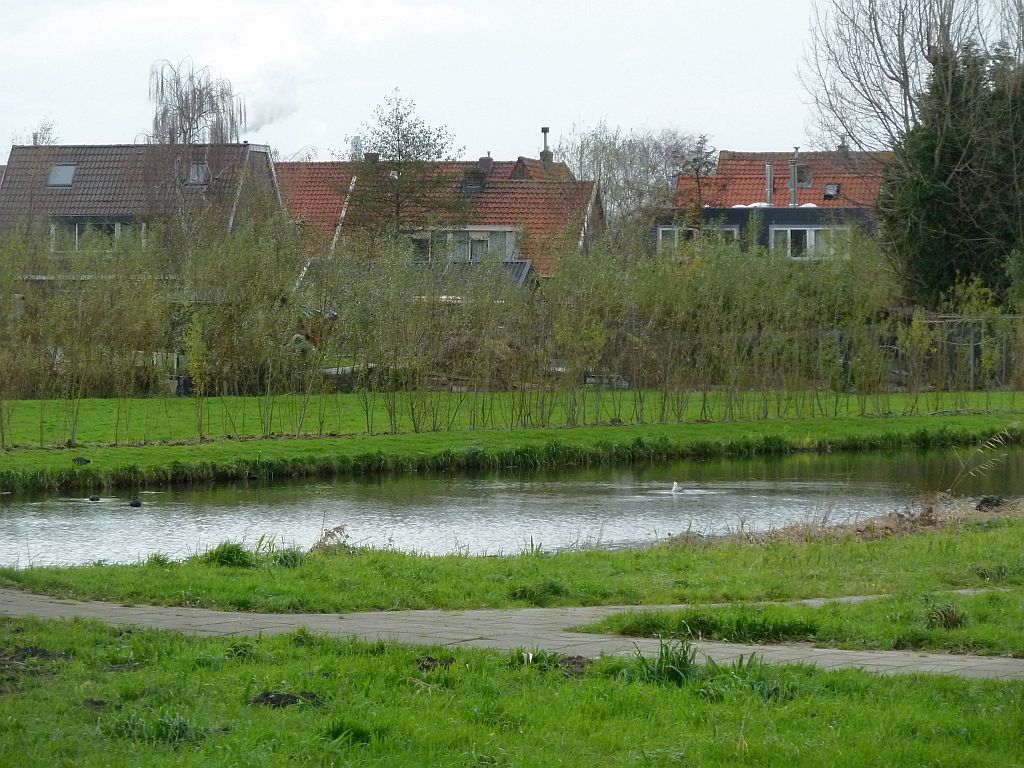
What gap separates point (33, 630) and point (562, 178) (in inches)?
1973

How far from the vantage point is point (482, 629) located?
8672mm

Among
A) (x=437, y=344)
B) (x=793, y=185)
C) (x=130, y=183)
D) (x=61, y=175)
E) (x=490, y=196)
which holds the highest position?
(x=61, y=175)

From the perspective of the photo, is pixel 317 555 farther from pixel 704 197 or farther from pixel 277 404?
pixel 704 197

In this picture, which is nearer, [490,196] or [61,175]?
[490,196]

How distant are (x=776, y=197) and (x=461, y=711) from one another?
203 ft

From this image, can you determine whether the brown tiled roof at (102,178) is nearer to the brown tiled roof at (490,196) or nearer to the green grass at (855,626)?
the brown tiled roof at (490,196)

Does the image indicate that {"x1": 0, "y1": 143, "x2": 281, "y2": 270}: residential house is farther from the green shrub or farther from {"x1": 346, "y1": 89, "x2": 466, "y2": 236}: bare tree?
the green shrub

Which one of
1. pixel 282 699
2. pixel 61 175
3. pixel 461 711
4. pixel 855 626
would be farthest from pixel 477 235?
pixel 461 711

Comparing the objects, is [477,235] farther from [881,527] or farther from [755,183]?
[881,527]

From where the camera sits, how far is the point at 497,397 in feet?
105

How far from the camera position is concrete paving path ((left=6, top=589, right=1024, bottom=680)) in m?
7.59

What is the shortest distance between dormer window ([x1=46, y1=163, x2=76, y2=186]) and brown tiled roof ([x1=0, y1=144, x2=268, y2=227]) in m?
0.16

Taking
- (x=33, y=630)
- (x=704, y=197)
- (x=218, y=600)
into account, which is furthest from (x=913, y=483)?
(x=704, y=197)

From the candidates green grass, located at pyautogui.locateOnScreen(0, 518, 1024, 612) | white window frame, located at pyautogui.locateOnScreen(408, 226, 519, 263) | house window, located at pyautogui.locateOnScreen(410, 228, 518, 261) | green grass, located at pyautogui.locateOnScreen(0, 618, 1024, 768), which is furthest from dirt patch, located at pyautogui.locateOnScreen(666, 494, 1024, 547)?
white window frame, located at pyautogui.locateOnScreen(408, 226, 519, 263)
